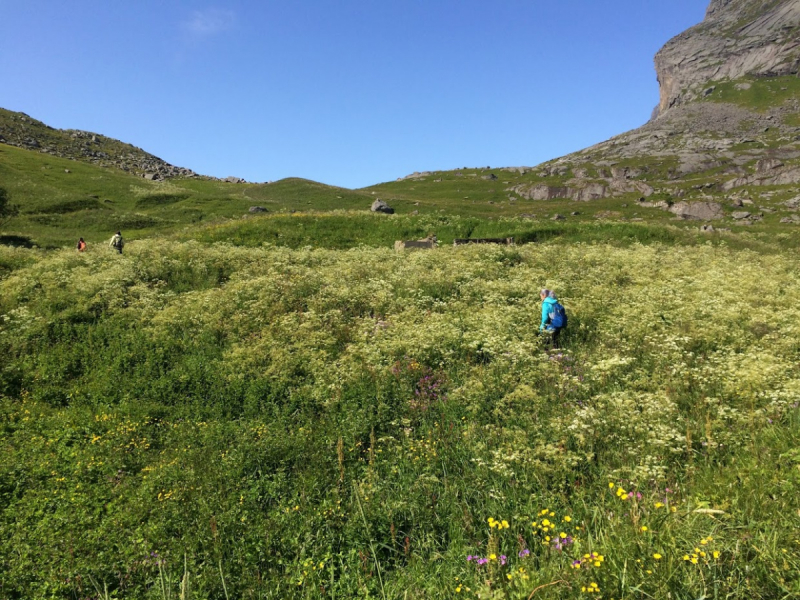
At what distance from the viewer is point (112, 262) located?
20562 millimetres

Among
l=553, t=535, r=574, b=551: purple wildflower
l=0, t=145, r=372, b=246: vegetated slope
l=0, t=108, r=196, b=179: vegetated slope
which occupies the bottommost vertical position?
l=553, t=535, r=574, b=551: purple wildflower

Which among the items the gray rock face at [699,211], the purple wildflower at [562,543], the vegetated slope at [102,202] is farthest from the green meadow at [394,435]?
the gray rock face at [699,211]

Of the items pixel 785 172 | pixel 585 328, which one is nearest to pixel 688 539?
pixel 585 328

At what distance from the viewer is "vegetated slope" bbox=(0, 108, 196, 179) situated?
106 metres

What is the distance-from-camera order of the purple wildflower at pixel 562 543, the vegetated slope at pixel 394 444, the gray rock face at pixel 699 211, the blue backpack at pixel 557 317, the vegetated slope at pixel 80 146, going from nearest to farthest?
the purple wildflower at pixel 562 543
the vegetated slope at pixel 394 444
the blue backpack at pixel 557 317
the gray rock face at pixel 699 211
the vegetated slope at pixel 80 146

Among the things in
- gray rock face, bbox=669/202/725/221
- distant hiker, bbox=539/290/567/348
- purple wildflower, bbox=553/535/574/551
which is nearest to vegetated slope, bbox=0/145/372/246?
distant hiker, bbox=539/290/567/348

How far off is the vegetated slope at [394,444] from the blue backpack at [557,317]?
0.67m

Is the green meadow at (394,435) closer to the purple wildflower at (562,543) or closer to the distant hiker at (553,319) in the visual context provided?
the purple wildflower at (562,543)

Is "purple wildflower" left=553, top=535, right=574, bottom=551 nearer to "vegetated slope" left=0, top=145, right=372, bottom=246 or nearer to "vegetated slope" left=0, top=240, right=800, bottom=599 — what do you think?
"vegetated slope" left=0, top=240, right=800, bottom=599

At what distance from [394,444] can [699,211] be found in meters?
88.4

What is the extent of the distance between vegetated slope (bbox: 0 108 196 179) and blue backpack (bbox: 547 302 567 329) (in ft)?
384

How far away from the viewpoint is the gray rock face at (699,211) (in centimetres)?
7312

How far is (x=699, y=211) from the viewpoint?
7506 centimetres

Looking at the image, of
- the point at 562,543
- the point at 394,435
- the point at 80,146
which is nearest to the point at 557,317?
the point at 394,435
